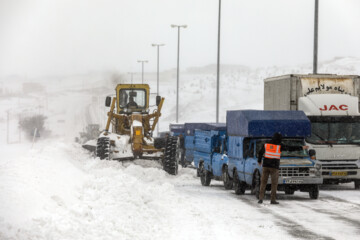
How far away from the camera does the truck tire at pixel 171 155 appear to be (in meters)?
27.1

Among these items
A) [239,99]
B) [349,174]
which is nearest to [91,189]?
[349,174]

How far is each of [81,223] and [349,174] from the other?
14782mm

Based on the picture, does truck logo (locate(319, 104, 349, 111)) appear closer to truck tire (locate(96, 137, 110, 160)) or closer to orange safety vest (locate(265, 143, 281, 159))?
orange safety vest (locate(265, 143, 281, 159))

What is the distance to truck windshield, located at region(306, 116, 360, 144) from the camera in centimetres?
2458

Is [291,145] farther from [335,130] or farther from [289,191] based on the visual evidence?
[335,130]

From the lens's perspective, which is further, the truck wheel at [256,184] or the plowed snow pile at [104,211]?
the truck wheel at [256,184]

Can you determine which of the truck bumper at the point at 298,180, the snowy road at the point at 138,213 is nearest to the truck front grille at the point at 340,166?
the snowy road at the point at 138,213

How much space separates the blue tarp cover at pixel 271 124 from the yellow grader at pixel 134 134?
223 inches

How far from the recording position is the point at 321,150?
2427 cm

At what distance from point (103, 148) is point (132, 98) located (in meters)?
3.85

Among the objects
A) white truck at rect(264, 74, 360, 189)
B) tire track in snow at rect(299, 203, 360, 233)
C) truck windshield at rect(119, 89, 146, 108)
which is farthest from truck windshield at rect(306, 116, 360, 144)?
truck windshield at rect(119, 89, 146, 108)

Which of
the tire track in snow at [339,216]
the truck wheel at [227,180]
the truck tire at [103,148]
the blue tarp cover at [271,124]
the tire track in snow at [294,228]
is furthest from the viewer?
the truck tire at [103,148]

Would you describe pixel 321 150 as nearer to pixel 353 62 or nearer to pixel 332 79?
pixel 332 79

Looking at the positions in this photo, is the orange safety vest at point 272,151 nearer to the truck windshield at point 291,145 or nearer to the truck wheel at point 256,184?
the truck wheel at point 256,184
